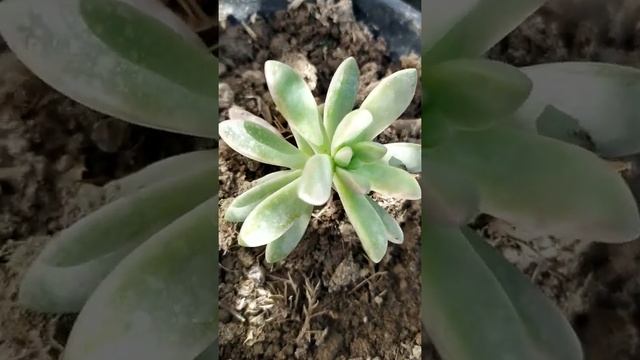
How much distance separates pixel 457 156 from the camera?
0.62 meters

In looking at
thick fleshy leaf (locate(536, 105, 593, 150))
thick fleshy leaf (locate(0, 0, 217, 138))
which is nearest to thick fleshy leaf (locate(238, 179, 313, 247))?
thick fleshy leaf (locate(0, 0, 217, 138))

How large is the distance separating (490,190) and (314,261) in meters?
0.18

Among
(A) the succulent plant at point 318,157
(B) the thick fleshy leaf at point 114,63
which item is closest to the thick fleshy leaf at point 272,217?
(A) the succulent plant at point 318,157

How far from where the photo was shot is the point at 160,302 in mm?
560

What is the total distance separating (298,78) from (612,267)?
1.16 ft

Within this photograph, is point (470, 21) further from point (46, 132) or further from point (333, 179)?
point (46, 132)

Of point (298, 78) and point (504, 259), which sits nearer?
point (298, 78)

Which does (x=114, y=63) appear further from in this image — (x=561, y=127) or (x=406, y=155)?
(x=561, y=127)

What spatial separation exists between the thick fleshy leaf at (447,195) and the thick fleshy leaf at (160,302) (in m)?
0.17

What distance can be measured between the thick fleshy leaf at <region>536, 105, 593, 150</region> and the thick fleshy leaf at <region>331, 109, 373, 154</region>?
21cm

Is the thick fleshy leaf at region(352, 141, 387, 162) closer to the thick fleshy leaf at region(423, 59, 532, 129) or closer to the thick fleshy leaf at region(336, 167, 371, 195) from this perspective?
the thick fleshy leaf at region(336, 167, 371, 195)

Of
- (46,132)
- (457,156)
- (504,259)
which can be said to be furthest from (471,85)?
(46,132)

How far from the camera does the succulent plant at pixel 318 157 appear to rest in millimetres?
518

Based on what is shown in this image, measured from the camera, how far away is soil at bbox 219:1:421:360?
21.3 inches
